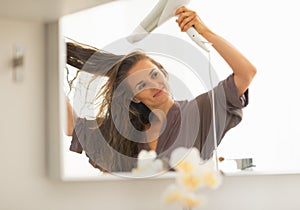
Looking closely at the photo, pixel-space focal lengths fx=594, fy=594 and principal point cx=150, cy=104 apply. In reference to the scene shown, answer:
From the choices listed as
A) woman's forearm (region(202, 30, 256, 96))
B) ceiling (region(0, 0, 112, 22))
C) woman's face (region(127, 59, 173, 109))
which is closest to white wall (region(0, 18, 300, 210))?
ceiling (region(0, 0, 112, 22))

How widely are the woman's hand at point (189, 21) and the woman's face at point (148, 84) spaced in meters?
0.14

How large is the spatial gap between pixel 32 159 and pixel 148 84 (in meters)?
0.36

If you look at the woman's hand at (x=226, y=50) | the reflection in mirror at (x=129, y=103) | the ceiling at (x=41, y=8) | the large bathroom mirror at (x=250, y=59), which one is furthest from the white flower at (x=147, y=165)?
the ceiling at (x=41, y=8)

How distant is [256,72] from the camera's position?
1.71 m

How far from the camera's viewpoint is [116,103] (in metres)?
1.54

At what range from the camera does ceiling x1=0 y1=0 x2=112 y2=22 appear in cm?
144

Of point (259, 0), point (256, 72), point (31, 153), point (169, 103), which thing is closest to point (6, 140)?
point (31, 153)

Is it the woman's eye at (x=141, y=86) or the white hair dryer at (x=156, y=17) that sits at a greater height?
the white hair dryer at (x=156, y=17)

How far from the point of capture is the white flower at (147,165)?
1.55 metres

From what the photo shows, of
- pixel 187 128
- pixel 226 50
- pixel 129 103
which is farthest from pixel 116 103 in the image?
pixel 226 50

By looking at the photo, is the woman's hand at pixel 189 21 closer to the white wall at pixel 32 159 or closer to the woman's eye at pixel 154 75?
the woman's eye at pixel 154 75

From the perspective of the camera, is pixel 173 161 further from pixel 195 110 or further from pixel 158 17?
pixel 158 17

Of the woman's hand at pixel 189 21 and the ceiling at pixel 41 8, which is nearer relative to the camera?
the ceiling at pixel 41 8

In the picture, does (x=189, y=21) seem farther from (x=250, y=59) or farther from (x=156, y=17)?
(x=250, y=59)
